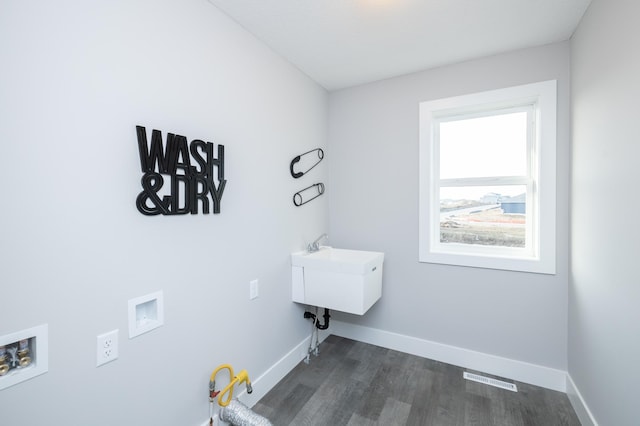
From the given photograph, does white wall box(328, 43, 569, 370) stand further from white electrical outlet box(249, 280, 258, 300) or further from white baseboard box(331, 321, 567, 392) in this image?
white electrical outlet box(249, 280, 258, 300)

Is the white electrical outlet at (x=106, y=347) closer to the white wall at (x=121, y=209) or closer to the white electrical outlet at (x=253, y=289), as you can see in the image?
the white wall at (x=121, y=209)

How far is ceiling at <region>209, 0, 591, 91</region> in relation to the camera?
1635 mm

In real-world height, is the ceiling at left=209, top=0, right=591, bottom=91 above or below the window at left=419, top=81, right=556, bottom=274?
above

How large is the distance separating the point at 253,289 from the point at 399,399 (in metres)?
1.26

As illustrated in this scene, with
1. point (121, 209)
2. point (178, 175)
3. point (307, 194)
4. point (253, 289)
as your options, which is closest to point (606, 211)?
point (307, 194)

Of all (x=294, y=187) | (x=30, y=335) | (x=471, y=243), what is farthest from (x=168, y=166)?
(x=471, y=243)

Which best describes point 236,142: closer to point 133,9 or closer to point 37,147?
point 133,9

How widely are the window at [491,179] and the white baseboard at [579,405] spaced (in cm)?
76

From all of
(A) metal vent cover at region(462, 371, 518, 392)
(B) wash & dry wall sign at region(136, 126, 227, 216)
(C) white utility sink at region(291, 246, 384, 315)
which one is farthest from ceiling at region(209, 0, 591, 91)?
(A) metal vent cover at region(462, 371, 518, 392)

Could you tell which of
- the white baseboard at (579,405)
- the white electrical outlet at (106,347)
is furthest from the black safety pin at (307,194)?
the white baseboard at (579,405)

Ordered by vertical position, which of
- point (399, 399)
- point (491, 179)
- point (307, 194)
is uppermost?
point (491, 179)

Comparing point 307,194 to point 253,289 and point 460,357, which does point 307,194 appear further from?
point 460,357

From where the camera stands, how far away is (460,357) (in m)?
2.33

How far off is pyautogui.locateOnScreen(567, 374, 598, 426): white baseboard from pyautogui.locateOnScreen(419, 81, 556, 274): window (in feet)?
2.48
